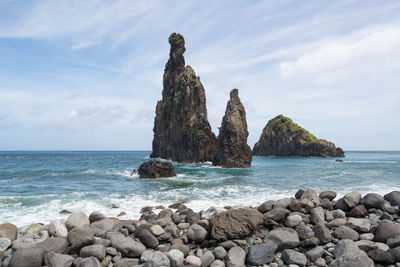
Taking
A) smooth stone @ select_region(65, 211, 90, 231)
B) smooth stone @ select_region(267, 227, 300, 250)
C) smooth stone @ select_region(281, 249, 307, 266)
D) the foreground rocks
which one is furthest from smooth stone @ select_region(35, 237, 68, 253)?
smooth stone @ select_region(281, 249, 307, 266)

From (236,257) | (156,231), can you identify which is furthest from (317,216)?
(156,231)

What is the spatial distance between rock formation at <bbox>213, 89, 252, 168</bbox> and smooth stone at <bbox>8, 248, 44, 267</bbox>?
43.4 metres

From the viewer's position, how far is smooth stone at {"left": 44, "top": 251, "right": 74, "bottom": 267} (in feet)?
20.0

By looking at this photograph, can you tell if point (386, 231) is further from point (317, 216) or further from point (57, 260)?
point (57, 260)

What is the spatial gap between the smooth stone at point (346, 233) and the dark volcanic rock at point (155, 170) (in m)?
25.8

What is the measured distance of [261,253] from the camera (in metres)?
6.19

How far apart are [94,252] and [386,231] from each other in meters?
7.18

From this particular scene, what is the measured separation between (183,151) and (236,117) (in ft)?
79.3

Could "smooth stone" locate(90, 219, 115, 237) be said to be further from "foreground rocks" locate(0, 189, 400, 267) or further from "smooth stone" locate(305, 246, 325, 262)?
"smooth stone" locate(305, 246, 325, 262)

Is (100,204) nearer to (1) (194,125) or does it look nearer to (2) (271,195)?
(2) (271,195)

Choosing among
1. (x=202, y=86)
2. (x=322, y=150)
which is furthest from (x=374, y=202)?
(x=322, y=150)

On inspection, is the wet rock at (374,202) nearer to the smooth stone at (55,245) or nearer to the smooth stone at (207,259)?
the smooth stone at (207,259)

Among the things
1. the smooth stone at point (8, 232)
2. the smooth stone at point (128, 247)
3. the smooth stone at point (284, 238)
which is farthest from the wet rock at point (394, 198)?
the smooth stone at point (8, 232)

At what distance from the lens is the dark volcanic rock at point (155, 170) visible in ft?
103
